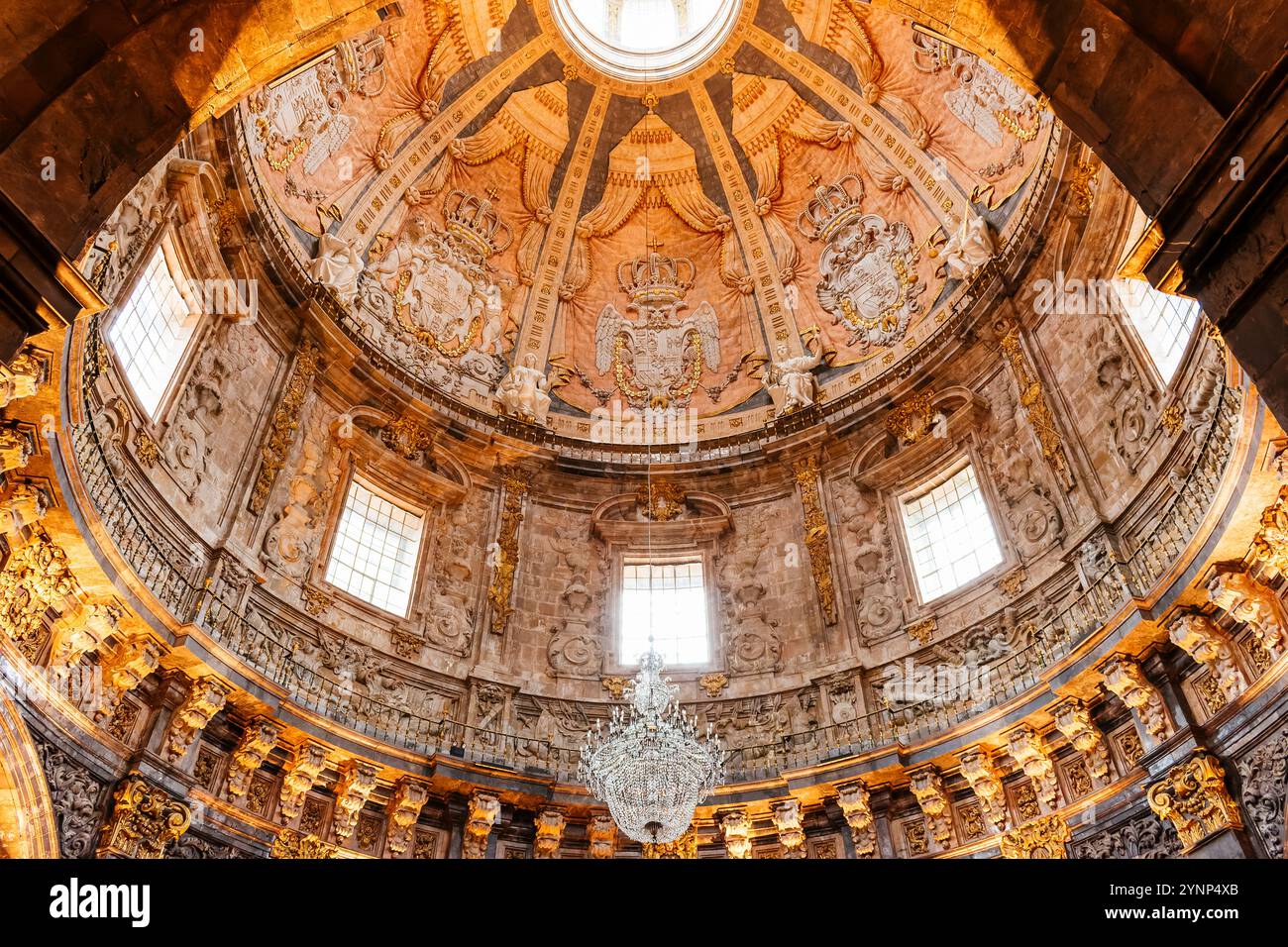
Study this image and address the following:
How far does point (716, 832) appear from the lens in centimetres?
1439

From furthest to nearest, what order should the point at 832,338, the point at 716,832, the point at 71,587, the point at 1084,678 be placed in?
the point at 832,338, the point at 716,832, the point at 1084,678, the point at 71,587

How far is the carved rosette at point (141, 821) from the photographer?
34.0 feet

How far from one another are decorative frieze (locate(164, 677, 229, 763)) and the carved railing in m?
0.62

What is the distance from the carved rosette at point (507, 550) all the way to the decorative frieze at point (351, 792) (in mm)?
Answer: 3782

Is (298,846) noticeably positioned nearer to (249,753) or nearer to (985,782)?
(249,753)

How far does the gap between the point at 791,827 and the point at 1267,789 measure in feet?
19.8

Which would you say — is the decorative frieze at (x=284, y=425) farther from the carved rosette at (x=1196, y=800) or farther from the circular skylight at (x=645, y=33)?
the carved rosette at (x=1196, y=800)

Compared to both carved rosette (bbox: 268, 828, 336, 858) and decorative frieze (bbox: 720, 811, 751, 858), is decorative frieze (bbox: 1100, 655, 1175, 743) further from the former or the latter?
carved rosette (bbox: 268, 828, 336, 858)

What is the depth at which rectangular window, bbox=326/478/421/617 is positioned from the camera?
52.1 feet

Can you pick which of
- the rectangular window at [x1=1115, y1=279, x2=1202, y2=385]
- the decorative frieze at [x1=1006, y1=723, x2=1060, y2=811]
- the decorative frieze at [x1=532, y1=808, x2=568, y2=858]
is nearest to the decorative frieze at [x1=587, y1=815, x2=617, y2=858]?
the decorative frieze at [x1=532, y1=808, x2=568, y2=858]

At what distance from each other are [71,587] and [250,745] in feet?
10.3

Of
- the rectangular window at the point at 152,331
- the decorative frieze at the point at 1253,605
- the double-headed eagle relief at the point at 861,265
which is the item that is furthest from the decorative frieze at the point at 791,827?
the rectangular window at the point at 152,331

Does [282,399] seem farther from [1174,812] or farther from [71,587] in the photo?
[1174,812]
